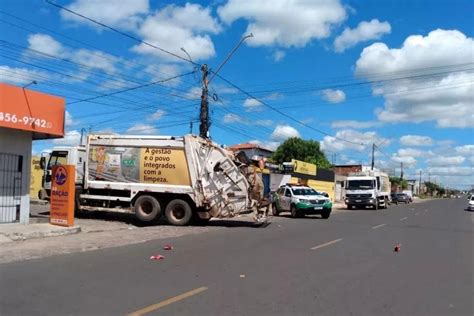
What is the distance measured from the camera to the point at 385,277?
931 cm

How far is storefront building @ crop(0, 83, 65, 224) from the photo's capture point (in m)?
15.1

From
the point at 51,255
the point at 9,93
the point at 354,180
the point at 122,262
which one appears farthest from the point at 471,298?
the point at 354,180

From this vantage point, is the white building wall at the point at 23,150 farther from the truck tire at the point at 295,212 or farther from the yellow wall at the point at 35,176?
the yellow wall at the point at 35,176

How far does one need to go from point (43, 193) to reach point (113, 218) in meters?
3.23

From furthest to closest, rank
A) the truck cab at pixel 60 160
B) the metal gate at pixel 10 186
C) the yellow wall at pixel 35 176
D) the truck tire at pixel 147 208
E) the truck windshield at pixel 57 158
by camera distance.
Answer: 1. the yellow wall at pixel 35 176
2. the truck windshield at pixel 57 158
3. the truck cab at pixel 60 160
4. the truck tire at pixel 147 208
5. the metal gate at pixel 10 186

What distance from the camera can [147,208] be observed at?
20375 millimetres

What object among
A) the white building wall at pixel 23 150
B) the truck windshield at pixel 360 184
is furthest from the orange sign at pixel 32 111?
the truck windshield at pixel 360 184

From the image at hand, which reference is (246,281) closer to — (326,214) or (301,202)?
(301,202)

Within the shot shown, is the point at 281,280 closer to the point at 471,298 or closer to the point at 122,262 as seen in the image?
the point at 471,298

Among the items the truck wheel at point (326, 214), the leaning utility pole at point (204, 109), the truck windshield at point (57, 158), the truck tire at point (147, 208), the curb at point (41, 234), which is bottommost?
the curb at point (41, 234)

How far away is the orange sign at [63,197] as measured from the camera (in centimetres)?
1636

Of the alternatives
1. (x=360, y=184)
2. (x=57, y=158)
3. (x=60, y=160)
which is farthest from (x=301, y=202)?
(x=360, y=184)

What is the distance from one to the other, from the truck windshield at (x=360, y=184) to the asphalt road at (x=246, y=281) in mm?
31563

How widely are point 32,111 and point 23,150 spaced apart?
1.59m
